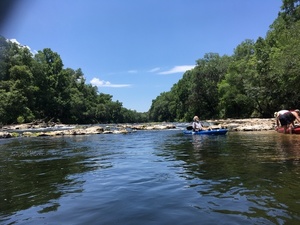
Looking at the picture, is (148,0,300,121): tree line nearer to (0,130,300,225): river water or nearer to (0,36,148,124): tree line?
(0,130,300,225): river water

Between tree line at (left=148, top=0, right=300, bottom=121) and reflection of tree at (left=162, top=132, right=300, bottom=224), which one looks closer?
reflection of tree at (left=162, top=132, right=300, bottom=224)

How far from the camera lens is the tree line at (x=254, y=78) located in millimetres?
31109

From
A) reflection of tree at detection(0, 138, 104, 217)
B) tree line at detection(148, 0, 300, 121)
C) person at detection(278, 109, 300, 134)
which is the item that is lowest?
reflection of tree at detection(0, 138, 104, 217)

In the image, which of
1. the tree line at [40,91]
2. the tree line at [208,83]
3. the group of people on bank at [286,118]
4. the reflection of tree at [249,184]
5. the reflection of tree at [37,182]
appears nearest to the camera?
the reflection of tree at [249,184]

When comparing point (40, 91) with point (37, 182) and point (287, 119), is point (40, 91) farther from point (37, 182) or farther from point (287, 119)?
point (37, 182)

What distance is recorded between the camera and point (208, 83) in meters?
74.3

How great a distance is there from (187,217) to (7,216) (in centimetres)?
287

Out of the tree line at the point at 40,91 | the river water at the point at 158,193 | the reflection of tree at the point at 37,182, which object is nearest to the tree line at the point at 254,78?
the river water at the point at 158,193

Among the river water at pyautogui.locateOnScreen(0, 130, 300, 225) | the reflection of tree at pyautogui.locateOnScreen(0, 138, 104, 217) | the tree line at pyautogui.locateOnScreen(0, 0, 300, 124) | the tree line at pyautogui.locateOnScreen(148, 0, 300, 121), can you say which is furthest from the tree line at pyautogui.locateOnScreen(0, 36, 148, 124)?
the river water at pyautogui.locateOnScreen(0, 130, 300, 225)

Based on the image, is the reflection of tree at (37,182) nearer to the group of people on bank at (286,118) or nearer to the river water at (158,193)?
the river water at (158,193)

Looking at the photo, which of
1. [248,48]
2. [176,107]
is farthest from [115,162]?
[176,107]

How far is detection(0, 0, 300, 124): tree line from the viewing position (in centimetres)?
3758

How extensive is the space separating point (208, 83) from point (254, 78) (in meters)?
29.9

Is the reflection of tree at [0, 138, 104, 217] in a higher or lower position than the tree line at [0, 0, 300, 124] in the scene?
lower
